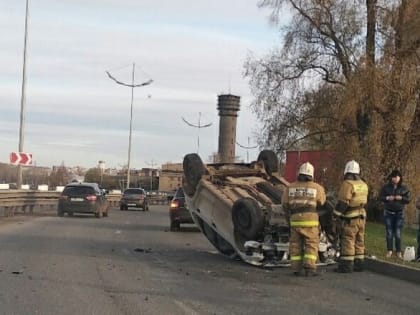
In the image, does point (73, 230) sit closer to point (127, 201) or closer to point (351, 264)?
point (351, 264)

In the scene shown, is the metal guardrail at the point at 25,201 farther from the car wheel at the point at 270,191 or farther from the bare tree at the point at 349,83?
the car wheel at the point at 270,191

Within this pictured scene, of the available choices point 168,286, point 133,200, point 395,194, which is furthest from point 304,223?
point 133,200

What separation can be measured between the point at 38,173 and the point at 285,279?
113 meters

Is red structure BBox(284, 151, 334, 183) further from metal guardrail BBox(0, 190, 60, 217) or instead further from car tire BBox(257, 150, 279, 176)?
metal guardrail BBox(0, 190, 60, 217)

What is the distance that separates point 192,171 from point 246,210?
7.50 feet

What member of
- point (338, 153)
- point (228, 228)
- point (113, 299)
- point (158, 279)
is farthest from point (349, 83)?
point (113, 299)

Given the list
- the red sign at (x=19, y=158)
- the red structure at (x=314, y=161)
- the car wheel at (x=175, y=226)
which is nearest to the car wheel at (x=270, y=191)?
the car wheel at (x=175, y=226)

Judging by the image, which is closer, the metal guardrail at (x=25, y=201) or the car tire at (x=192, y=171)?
the car tire at (x=192, y=171)

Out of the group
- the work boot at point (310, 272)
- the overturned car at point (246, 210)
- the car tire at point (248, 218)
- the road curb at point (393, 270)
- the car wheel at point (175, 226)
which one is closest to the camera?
the work boot at point (310, 272)

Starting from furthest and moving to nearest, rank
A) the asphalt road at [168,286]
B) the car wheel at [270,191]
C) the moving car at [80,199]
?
the moving car at [80,199] → the car wheel at [270,191] → the asphalt road at [168,286]

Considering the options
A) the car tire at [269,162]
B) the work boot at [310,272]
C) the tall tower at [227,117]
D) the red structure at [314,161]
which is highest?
the tall tower at [227,117]

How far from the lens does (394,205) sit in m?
14.3

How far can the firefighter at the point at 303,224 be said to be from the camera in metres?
11.6

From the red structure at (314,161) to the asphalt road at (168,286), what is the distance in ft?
43.1
